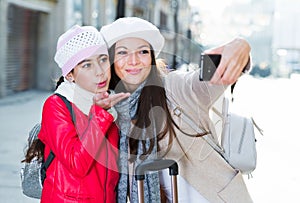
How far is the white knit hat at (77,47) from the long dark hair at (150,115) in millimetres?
64

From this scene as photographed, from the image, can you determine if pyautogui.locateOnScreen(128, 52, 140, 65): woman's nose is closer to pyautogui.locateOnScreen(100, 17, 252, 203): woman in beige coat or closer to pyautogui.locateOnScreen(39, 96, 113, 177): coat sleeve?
pyautogui.locateOnScreen(100, 17, 252, 203): woman in beige coat

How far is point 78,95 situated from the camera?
1.86 m

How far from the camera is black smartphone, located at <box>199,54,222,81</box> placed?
4.89 feet

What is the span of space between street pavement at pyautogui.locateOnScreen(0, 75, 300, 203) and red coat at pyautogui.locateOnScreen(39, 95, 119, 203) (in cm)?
56

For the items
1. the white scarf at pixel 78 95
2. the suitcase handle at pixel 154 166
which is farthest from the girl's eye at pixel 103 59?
the suitcase handle at pixel 154 166

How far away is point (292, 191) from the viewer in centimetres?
537

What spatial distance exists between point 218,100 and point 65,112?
570 mm

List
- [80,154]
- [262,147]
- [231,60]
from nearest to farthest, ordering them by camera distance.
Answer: [231,60] < [80,154] < [262,147]

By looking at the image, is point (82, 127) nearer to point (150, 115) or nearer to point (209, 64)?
point (150, 115)

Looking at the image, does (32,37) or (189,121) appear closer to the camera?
(189,121)

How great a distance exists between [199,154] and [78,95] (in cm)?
51

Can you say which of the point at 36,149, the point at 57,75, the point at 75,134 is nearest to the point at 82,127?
the point at 75,134

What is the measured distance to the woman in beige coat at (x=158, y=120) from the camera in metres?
1.82

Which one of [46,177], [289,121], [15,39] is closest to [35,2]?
[15,39]
